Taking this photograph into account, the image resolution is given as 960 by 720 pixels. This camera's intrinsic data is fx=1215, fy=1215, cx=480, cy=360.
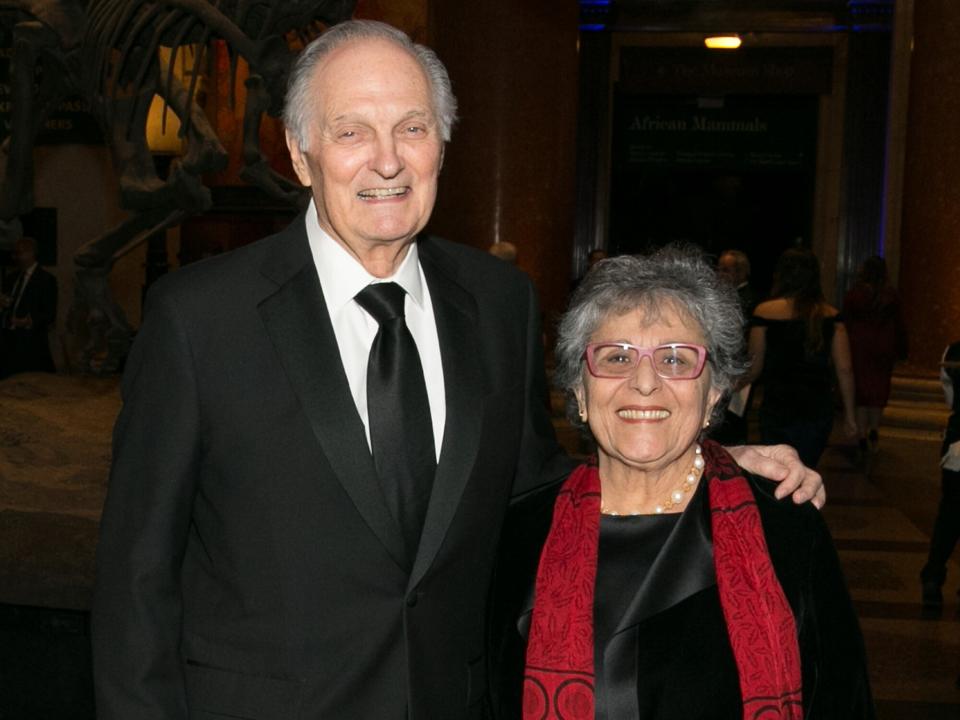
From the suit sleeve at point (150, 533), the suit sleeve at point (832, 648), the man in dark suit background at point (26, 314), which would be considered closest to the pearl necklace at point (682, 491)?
the suit sleeve at point (832, 648)

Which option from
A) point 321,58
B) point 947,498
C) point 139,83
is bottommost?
point 947,498

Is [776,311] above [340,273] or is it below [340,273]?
below

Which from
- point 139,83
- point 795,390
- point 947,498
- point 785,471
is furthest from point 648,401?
point 139,83

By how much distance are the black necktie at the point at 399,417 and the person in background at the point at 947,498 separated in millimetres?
4092

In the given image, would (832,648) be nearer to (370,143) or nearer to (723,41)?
(370,143)

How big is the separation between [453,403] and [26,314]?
7.36 m

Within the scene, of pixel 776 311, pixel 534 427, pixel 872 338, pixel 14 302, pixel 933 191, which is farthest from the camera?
pixel 933 191

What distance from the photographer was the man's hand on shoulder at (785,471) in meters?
2.19

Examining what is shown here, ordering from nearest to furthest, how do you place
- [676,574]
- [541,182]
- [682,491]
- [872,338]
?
[676,574], [682,491], [872,338], [541,182]

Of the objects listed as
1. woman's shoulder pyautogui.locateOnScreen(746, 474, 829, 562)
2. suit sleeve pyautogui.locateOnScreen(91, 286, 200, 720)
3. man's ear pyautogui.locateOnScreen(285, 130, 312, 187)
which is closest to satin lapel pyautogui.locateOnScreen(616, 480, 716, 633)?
woman's shoulder pyautogui.locateOnScreen(746, 474, 829, 562)

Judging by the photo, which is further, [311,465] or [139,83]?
[139,83]

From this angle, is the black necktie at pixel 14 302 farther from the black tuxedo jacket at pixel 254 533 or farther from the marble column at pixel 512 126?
the black tuxedo jacket at pixel 254 533

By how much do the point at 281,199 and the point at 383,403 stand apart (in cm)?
486

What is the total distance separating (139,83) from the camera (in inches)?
258
